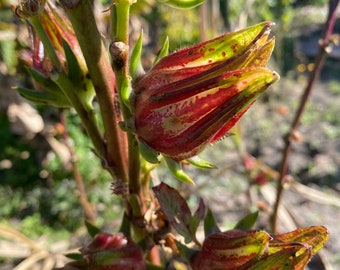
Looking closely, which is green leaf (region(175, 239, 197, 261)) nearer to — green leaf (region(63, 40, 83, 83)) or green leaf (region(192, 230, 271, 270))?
green leaf (region(192, 230, 271, 270))

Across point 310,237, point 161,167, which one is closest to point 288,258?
point 310,237

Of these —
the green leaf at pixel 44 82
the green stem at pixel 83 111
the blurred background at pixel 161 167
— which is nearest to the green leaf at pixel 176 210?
the green stem at pixel 83 111

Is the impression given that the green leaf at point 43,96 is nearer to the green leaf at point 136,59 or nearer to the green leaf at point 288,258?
the green leaf at point 136,59

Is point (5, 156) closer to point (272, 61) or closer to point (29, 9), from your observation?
→ point (272, 61)

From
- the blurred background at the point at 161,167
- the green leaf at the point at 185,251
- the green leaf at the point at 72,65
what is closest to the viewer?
the green leaf at the point at 72,65

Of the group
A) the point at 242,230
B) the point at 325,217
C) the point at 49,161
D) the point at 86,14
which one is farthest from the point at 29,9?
the point at 49,161

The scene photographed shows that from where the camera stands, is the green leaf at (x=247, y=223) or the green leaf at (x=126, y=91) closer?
the green leaf at (x=126, y=91)
